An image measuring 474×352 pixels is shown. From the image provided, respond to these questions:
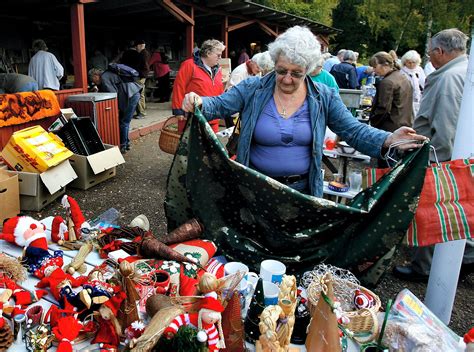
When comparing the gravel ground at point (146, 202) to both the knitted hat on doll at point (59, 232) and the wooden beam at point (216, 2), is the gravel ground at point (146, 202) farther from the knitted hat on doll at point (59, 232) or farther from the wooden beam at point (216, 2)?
the wooden beam at point (216, 2)

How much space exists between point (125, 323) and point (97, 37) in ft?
41.8

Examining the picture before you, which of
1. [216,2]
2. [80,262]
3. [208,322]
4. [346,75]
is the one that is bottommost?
[80,262]

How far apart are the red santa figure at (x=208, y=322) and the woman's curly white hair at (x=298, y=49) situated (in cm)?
136

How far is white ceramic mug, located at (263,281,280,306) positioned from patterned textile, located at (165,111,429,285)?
0.54m

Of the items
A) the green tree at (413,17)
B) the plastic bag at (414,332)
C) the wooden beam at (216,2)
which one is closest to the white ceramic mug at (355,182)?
the plastic bag at (414,332)

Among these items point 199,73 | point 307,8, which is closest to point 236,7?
point 199,73

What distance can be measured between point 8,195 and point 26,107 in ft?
5.02

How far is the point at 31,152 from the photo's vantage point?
4211 mm

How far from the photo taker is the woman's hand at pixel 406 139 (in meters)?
2.04

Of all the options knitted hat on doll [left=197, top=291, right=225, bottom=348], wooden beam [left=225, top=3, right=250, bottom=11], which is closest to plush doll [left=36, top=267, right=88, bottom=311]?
knitted hat on doll [left=197, top=291, right=225, bottom=348]

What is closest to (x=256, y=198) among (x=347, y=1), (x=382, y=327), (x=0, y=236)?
(x=382, y=327)

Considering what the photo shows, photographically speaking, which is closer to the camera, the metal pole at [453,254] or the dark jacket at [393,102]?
the metal pole at [453,254]

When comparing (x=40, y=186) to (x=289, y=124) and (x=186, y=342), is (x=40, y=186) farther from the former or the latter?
(x=186, y=342)

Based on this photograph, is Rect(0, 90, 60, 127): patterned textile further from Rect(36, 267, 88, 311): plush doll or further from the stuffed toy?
the stuffed toy
